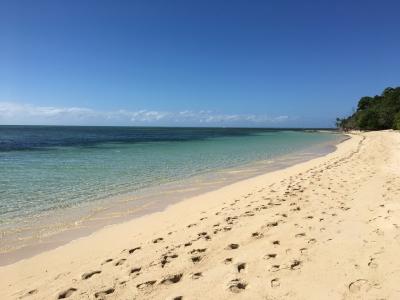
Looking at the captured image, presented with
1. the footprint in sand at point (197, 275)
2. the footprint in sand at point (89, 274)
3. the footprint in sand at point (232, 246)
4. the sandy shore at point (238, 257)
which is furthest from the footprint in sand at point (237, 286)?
the footprint in sand at point (89, 274)

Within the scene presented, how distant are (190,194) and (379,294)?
897 centimetres

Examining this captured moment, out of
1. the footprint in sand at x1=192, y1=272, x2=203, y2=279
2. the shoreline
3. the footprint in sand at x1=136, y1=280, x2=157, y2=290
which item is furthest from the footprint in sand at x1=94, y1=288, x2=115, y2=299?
the shoreline

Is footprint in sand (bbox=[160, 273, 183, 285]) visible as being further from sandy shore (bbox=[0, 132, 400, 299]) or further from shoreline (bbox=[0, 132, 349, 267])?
shoreline (bbox=[0, 132, 349, 267])

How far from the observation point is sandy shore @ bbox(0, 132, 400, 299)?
170 inches

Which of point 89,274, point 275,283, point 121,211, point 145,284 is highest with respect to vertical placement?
point 275,283

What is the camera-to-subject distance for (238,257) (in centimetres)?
538

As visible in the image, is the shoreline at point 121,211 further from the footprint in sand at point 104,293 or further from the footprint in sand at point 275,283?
the footprint in sand at point 275,283

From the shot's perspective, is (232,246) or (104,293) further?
(232,246)

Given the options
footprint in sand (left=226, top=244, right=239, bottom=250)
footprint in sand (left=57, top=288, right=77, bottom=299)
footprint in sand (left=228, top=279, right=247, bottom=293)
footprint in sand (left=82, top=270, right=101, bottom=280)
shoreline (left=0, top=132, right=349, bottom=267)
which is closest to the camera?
footprint in sand (left=228, top=279, right=247, bottom=293)

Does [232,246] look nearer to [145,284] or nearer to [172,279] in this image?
[172,279]

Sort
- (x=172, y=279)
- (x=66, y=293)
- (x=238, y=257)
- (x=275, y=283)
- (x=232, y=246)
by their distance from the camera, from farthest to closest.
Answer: (x=232, y=246) → (x=238, y=257) → (x=172, y=279) → (x=66, y=293) → (x=275, y=283)

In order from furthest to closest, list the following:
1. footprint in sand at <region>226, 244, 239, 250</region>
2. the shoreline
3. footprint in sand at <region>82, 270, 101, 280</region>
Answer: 1. the shoreline
2. footprint in sand at <region>226, 244, 239, 250</region>
3. footprint in sand at <region>82, 270, 101, 280</region>

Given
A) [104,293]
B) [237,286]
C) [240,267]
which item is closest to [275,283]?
[237,286]

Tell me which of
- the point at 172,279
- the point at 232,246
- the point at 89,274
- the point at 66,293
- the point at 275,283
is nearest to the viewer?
the point at 275,283
